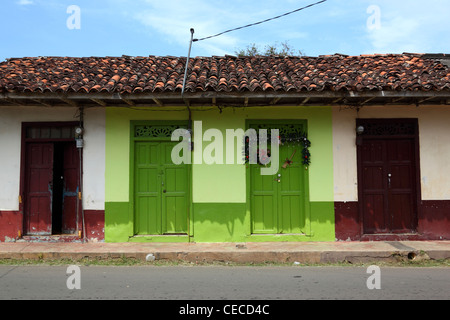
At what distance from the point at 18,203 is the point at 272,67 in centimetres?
684

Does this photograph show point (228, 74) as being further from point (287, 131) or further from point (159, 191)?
point (159, 191)

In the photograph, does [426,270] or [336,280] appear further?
[426,270]

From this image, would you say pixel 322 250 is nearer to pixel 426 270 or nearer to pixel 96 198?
pixel 426 270

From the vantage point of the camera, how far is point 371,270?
20.2 ft

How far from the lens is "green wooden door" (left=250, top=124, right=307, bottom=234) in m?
7.89

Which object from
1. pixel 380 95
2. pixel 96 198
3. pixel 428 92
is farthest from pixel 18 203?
pixel 428 92

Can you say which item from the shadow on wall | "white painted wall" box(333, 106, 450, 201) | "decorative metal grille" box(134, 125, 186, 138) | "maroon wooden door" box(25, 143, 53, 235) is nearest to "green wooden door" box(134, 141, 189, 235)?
"decorative metal grille" box(134, 125, 186, 138)

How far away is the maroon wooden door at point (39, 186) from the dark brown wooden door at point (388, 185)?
23.3ft

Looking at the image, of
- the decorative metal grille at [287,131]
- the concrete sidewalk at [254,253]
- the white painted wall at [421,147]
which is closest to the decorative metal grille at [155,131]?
the decorative metal grille at [287,131]

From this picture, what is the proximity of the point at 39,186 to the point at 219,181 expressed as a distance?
413 cm

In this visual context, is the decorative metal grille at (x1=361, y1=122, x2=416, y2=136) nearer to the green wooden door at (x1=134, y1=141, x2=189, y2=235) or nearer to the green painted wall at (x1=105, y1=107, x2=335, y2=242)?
the green painted wall at (x1=105, y1=107, x2=335, y2=242)

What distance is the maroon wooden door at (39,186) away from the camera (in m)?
7.96

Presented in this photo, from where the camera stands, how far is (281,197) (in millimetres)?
7949
